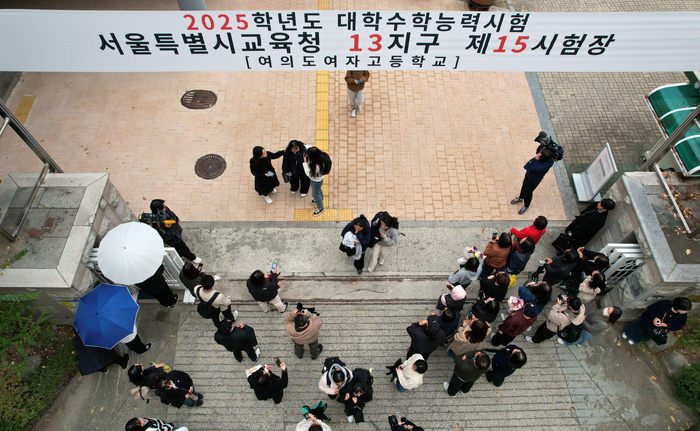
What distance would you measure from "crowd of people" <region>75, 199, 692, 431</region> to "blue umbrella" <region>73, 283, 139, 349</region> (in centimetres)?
42

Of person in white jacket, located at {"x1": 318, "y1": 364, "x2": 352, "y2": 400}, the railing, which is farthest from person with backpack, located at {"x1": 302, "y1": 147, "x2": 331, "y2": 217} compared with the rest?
the railing

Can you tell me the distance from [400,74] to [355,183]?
4.06 metres

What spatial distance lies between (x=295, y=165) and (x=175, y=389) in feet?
14.8

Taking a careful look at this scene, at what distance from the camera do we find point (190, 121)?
10289mm

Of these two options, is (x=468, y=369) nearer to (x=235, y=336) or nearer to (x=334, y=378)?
(x=334, y=378)

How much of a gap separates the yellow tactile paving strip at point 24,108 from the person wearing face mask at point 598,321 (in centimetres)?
1334

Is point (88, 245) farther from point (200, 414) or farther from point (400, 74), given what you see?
point (400, 74)

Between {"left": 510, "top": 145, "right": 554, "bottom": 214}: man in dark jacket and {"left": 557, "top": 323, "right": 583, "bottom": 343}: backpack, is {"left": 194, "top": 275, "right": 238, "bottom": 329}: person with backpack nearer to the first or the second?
{"left": 557, "top": 323, "right": 583, "bottom": 343}: backpack

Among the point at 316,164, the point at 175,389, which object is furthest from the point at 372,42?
the point at 175,389

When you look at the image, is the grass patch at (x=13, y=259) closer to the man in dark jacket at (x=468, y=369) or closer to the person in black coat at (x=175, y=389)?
the person in black coat at (x=175, y=389)

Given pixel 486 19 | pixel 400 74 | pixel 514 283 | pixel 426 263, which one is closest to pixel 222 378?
pixel 426 263

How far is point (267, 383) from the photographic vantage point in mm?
5277

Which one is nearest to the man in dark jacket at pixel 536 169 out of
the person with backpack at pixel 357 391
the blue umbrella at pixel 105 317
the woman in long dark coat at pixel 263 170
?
the woman in long dark coat at pixel 263 170

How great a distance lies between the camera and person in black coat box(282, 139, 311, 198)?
7863 mm
